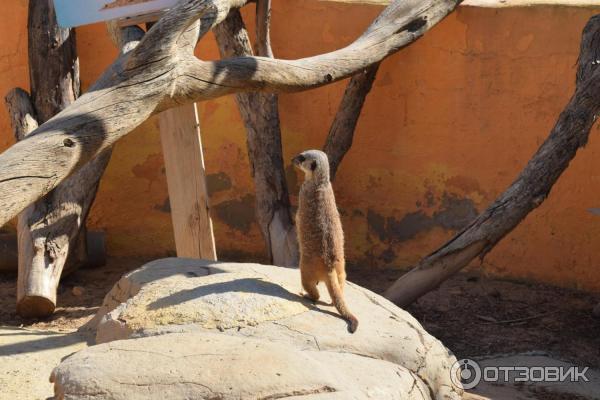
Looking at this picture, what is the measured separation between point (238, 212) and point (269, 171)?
0.87 m

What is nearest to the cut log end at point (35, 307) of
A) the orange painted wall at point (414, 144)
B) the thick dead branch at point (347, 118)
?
the orange painted wall at point (414, 144)

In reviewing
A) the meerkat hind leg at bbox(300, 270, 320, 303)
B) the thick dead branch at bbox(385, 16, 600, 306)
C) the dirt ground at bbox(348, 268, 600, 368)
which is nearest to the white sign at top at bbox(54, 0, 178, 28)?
the meerkat hind leg at bbox(300, 270, 320, 303)

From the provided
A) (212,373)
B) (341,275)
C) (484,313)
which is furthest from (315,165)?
(484,313)

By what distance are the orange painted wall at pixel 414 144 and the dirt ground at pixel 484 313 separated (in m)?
0.17

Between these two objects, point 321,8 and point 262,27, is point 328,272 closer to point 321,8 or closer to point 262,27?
point 262,27

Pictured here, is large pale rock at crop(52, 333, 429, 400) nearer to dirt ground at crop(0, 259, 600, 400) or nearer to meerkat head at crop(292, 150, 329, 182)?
meerkat head at crop(292, 150, 329, 182)

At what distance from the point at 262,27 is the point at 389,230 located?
5.83 ft

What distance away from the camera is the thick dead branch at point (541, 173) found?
5.19 meters

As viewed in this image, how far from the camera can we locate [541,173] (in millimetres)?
5223

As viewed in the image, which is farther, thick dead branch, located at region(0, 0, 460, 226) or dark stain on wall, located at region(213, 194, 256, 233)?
dark stain on wall, located at region(213, 194, 256, 233)

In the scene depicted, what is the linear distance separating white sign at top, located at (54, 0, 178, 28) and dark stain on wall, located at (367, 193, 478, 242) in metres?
2.72

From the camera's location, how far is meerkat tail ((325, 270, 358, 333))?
4.20 meters

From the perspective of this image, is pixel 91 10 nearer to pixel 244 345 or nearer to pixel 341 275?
pixel 341 275

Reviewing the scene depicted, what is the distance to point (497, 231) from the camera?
17.2 feet
